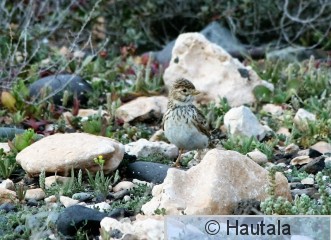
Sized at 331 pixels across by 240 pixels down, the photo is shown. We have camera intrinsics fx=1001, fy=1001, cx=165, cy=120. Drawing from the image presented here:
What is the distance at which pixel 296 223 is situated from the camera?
4.34 meters

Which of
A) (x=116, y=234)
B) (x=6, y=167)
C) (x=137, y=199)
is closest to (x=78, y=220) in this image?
(x=116, y=234)

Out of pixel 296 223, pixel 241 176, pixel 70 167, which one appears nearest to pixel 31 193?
pixel 70 167

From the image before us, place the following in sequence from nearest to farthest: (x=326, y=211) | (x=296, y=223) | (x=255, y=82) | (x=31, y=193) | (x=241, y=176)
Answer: (x=296, y=223) → (x=326, y=211) → (x=241, y=176) → (x=31, y=193) → (x=255, y=82)

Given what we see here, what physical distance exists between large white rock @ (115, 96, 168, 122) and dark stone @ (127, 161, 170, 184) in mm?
1902

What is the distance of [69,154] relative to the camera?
686 cm

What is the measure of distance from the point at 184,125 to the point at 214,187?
77.8 inches

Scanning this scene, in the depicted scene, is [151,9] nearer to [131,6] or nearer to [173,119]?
[131,6]

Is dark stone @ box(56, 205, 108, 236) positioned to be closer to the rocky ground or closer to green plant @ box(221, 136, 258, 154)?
the rocky ground

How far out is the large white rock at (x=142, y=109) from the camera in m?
9.15

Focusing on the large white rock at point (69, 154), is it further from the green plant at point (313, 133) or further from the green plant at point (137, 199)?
the green plant at point (313, 133)

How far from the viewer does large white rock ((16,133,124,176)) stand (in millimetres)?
6836

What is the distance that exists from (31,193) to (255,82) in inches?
151

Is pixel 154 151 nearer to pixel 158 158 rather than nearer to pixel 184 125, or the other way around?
pixel 158 158

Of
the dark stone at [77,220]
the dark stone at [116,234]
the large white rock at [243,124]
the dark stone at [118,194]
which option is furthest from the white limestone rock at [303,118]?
the dark stone at [116,234]
